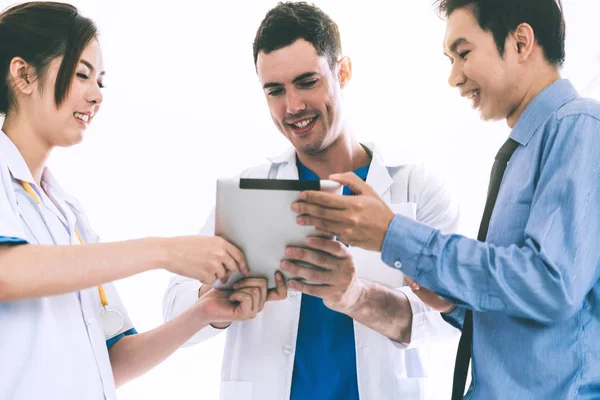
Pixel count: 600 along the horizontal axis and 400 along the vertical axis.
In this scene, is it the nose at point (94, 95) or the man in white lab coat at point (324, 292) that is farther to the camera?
the man in white lab coat at point (324, 292)

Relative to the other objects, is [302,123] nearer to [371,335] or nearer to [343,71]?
[343,71]

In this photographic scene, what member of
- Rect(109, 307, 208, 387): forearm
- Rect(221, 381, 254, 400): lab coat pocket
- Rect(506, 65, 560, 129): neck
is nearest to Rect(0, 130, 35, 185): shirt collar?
Rect(109, 307, 208, 387): forearm

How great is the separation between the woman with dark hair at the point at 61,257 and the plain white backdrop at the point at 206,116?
1.34 meters

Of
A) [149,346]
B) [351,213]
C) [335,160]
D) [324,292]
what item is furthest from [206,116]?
[351,213]

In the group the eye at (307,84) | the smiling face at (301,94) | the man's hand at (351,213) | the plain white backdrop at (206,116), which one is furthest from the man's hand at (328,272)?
the plain white backdrop at (206,116)

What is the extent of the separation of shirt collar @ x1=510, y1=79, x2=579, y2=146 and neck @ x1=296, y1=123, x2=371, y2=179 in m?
0.76

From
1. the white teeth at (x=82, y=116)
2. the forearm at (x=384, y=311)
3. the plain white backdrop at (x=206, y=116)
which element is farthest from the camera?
the plain white backdrop at (x=206, y=116)

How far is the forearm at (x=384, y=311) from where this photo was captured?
167cm

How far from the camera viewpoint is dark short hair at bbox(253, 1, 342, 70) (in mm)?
1979

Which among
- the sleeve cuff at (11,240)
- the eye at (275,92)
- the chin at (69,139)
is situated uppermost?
the eye at (275,92)

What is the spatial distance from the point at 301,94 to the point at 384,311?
2.36 ft

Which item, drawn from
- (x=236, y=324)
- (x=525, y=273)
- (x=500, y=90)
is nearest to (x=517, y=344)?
(x=525, y=273)

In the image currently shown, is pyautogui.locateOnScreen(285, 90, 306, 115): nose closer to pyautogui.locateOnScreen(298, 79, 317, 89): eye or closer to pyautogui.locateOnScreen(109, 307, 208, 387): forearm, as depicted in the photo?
pyautogui.locateOnScreen(298, 79, 317, 89): eye

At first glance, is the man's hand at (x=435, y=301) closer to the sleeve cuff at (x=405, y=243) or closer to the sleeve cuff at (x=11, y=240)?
the sleeve cuff at (x=405, y=243)
